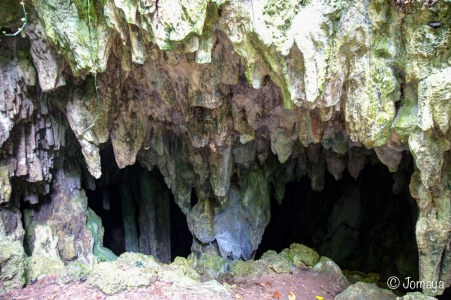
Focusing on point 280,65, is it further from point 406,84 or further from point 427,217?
point 427,217

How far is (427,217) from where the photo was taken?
3750mm

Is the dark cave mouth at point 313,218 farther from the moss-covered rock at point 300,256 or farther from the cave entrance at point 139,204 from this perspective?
the moss-covered rock at point 300,256

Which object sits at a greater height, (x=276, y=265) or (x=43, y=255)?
(x=43, y=255)

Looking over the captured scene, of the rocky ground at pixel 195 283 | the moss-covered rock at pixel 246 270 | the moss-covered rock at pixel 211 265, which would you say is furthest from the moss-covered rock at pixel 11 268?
the moss-covered rock at pixel 246 270

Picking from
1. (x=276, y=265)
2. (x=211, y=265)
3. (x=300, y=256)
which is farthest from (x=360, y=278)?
(x=211, y=265)

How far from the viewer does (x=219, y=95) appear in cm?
482

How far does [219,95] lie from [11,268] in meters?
3.31

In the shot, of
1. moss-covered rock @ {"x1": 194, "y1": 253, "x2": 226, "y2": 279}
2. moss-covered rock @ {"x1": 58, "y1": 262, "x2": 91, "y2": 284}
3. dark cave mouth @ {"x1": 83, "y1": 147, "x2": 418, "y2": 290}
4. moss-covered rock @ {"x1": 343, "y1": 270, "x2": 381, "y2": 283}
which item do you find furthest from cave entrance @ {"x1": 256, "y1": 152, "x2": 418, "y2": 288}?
moss-covered rock @ {"x1": 58, "y1": 262, "x2": 91, "y2": 284}

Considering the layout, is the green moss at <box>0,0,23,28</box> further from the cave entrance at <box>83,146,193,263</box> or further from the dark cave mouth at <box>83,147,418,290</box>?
the cave entrance at <box>83,146,193,263</box>

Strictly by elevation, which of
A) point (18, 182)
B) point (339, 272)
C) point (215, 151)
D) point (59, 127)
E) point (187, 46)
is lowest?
point (339, 272)

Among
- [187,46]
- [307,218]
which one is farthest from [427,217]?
[307,218]

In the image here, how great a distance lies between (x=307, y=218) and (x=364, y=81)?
658 cm

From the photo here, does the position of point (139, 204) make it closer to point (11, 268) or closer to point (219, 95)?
point (11, 268)

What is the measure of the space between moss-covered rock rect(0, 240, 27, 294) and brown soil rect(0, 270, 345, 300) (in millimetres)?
104
